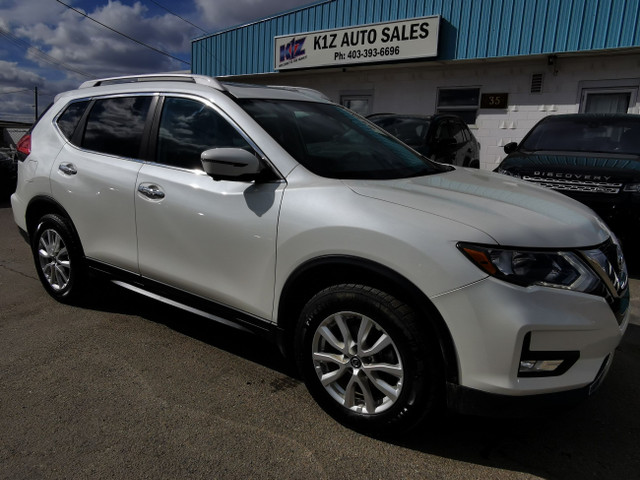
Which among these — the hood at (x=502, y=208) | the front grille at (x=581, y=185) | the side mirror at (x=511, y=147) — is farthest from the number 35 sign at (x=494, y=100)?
the hood at (x=502, y=208)

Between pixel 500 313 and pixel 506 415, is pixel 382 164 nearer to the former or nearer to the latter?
pixel 500 313

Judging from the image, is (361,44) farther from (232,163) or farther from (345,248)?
(345,248)

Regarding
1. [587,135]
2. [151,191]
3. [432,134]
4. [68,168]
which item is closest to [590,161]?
[587,135]

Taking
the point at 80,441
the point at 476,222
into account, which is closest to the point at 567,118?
the point at 476,222

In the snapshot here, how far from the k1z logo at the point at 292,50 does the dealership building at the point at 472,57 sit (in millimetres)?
30

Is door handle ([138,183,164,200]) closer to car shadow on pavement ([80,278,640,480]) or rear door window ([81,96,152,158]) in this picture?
rear door window ([81,96,152,158])

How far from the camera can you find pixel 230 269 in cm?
271

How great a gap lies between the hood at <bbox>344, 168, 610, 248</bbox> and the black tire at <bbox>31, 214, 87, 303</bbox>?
241cm

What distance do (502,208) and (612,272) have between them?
0.59 meters

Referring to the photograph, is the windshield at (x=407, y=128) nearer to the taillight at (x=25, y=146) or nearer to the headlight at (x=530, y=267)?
the taillight at (x=25, y=146)

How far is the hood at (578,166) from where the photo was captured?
5.05m

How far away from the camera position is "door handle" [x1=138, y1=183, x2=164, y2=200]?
9.86ft

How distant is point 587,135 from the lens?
6.30 meters

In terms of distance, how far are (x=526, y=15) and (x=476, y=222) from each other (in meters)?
9.53
